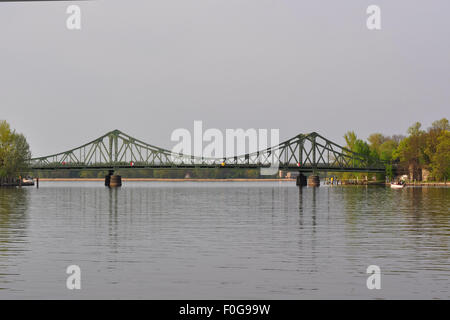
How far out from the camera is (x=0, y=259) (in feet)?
74.8

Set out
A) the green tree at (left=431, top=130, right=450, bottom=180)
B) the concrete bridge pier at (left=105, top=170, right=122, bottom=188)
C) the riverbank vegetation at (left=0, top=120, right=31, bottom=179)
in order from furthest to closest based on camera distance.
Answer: the concrete bridge pier at (left=105, top=170, right=122, bottom=188) < the green tree at (left=431, top=130, right=450, bottom=180) < the riverbank vegetation at (left=0, top=120, right=31, bottom=179)

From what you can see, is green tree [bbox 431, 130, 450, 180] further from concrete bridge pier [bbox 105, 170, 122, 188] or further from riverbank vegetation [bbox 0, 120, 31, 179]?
riverbank vegetation [bbox 0, 120, 31, 179]

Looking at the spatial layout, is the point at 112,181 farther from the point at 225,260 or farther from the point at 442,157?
the point at 225,260

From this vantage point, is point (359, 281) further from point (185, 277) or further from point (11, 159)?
point (11, 159)

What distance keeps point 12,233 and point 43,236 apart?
2239 mm

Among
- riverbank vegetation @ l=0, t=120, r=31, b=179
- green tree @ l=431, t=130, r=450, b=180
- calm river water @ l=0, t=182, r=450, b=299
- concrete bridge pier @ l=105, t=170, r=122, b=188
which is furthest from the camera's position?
concrete bridge pier @ l=105, t=170, r=122, b=188

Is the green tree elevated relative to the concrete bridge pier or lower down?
elevated

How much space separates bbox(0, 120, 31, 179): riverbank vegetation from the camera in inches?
5482

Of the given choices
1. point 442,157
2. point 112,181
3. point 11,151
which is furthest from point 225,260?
point 112,181

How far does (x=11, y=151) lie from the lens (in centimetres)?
14088

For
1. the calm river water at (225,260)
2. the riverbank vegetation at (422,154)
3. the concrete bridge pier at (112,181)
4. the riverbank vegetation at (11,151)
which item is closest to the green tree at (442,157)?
the riverbank vegetation at (422,154)

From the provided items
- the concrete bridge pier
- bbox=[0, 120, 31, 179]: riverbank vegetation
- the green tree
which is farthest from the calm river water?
the concrete bridge pier

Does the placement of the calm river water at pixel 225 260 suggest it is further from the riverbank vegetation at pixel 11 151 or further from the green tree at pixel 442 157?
the green tree at pixel 442 157

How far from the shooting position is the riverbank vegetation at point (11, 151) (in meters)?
139
